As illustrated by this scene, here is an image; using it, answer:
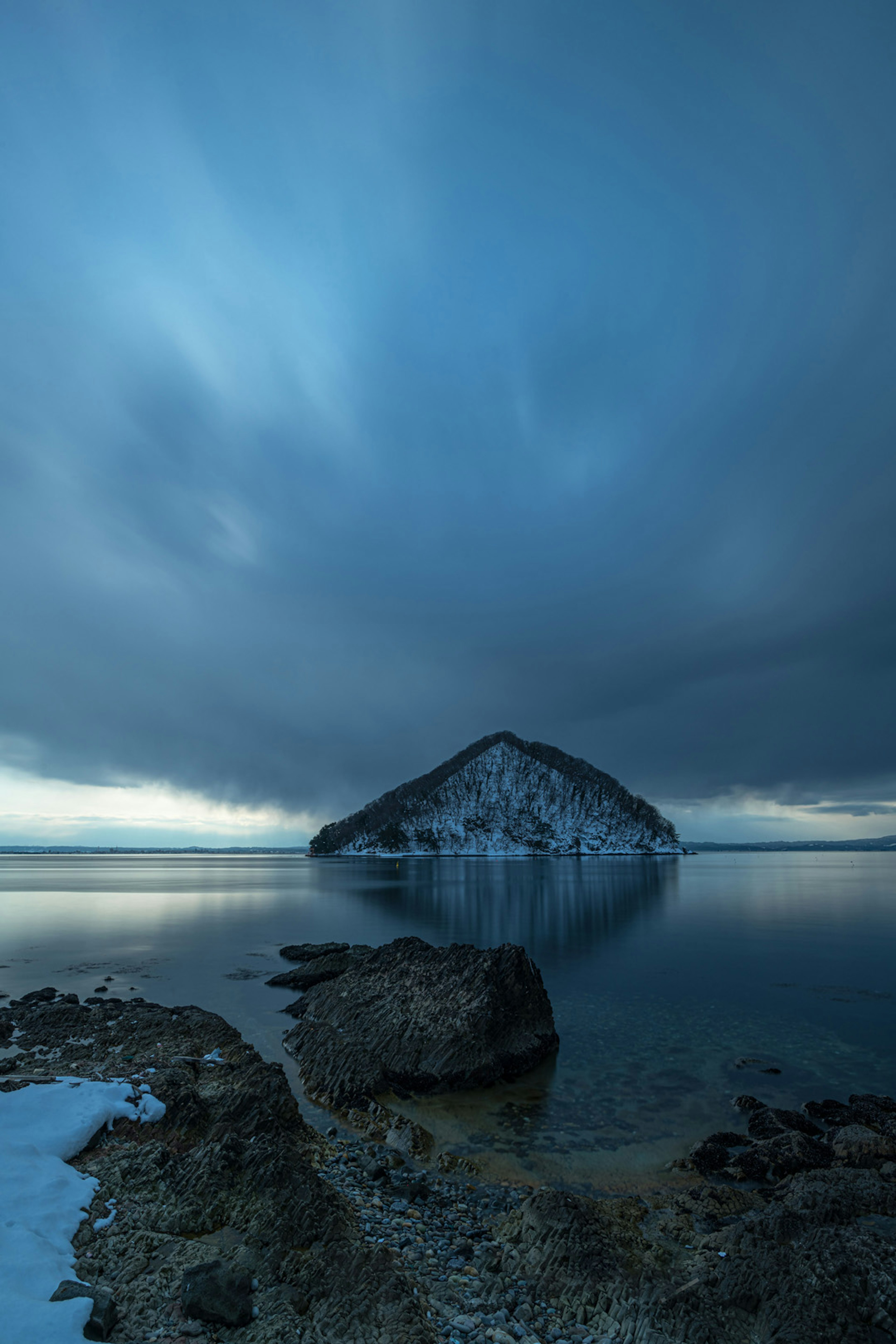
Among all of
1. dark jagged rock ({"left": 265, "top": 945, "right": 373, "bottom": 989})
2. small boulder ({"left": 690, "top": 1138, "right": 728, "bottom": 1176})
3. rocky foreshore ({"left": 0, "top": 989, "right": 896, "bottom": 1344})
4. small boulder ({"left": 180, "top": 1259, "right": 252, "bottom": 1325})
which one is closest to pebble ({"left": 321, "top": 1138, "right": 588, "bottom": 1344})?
rocky foreshore ({"left": 0, "top": 989, "right": 896, "bottom": 1344})

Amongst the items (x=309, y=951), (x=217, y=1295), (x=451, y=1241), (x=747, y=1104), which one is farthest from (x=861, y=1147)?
(x=309, y=951)

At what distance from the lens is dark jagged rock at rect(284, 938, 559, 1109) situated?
1622 centimetres

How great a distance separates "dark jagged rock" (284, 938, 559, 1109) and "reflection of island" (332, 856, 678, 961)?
51.6 feet

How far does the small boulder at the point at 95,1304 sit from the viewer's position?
224 inches

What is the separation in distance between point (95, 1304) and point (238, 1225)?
7.36 ft

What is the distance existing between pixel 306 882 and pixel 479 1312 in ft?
353

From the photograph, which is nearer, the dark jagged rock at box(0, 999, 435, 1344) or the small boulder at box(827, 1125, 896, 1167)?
the dark jagged rock at box(0, 999, 435, 1344)

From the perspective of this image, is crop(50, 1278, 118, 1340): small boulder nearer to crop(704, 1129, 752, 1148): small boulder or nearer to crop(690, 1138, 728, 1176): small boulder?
crop(690, 1138, 728, 1176): small boulder

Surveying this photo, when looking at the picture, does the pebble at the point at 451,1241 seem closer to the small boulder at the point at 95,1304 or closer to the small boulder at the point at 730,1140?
the small boulder at the point at 95,1304

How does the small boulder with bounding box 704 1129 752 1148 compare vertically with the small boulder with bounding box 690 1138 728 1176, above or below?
below

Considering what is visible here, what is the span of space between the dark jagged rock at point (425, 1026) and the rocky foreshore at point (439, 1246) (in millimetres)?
4165

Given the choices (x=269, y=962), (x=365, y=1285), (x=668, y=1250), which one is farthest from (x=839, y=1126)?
(x=269, y=962)

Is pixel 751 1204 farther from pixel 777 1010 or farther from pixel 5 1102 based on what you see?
pixel 777 1010

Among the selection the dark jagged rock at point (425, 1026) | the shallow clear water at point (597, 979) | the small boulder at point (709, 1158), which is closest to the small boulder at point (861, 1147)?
the small boulder at point (709, 1158)
